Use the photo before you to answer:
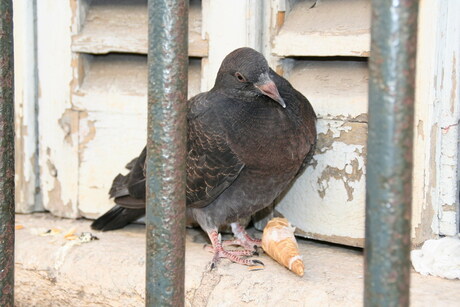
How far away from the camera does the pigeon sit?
2.88m

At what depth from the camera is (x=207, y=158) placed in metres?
2.95

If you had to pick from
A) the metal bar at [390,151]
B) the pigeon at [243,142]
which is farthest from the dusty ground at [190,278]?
the metal bar at [390,151]

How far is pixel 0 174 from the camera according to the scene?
1458 millimetres

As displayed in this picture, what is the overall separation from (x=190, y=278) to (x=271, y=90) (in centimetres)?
78

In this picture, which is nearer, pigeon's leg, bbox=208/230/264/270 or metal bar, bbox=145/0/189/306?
metal bar, bbox=145/0/189/306

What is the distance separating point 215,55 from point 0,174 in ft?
5.87

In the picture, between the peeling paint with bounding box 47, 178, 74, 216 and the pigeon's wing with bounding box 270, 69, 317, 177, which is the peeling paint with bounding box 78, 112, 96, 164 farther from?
the pigeon's wing with bounding box 270, 69, 317, 177

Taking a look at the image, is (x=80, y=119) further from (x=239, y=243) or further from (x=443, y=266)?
(x=443, y=266)

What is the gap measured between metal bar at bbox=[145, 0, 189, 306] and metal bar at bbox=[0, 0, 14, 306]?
1.14ft

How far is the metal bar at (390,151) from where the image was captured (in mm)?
1011

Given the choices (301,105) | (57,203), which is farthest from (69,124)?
(301,105)

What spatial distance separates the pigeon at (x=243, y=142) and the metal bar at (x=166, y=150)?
1534mm

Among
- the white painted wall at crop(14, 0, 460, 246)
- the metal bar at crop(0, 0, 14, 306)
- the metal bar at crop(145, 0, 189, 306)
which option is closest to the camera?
the metal bar at crop(145, 0, 189, 306)

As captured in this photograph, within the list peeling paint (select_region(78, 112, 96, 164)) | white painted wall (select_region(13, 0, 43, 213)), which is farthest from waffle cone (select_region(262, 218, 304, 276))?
white painted wall (select_region(13, 0, 43, 213))
